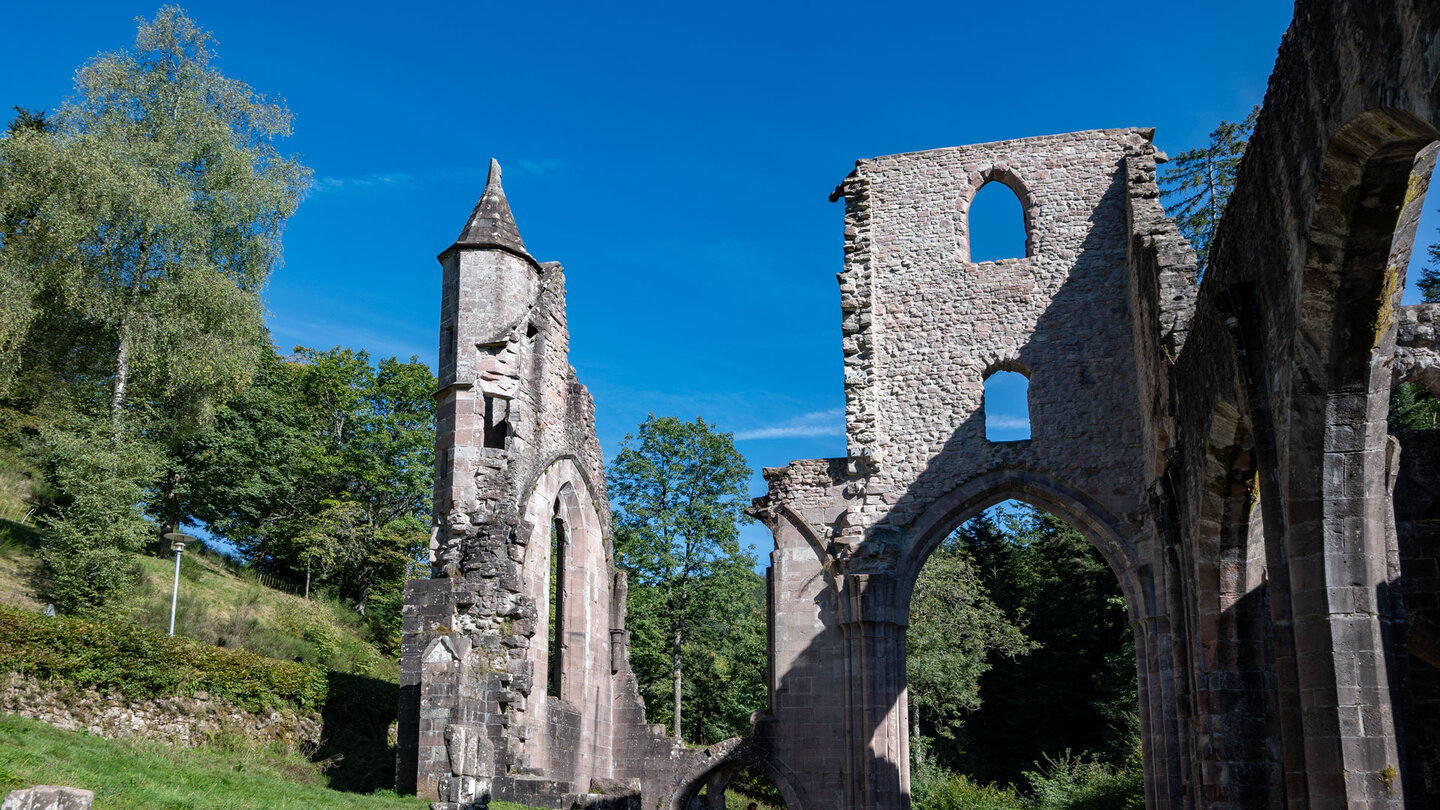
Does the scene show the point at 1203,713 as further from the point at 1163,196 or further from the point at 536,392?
the point at 1163,196

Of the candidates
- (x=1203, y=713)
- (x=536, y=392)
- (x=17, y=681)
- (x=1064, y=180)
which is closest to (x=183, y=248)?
(x=536, y=392)

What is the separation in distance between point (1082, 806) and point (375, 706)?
1231 cm

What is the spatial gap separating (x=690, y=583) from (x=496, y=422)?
14.1 m

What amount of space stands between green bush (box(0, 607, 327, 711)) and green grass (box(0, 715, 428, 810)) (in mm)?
1343

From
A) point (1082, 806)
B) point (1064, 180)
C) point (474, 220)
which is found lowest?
point (1082, 806)

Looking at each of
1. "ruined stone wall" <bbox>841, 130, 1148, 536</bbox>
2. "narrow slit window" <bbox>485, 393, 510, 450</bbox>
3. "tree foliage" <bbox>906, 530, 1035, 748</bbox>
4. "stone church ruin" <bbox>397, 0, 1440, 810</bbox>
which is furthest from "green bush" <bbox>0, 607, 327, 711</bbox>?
"tree foliage" <bbox>906, 530, 1035, 748</bbox>

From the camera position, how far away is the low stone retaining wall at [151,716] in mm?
12297

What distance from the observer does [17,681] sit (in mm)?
12219

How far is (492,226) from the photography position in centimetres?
1554

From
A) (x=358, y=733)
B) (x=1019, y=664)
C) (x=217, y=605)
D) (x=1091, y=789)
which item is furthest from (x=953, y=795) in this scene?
(x=217, y=605)

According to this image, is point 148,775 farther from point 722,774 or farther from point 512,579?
point 722,774

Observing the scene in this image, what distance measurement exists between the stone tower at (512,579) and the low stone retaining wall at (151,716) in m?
3.07

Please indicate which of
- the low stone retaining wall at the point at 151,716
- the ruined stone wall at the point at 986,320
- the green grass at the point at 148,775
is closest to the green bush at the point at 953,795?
the ruined stone wall at the point at 986,320

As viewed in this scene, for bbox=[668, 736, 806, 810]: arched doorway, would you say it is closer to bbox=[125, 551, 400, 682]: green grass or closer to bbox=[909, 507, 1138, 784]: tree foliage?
bbox=[125, 551, 400, 682]: green grass
